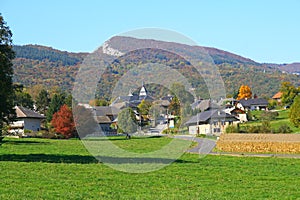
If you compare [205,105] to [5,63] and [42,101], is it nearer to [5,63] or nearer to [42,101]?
[42,101]

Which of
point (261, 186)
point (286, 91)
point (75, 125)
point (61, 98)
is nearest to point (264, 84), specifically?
point (286, 91)

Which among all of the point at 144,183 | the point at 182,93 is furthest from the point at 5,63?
the point at 182,93

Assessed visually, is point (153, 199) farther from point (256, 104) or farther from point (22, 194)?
point (256, 104)

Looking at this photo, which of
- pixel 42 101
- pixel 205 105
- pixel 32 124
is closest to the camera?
pixel 32 124

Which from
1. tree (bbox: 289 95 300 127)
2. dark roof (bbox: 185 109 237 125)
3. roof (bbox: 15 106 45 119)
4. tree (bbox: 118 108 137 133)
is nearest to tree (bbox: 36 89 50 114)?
roof (bbox: 15 106 45 119)

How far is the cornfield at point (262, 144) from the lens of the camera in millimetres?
42188

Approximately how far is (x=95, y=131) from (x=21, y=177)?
64237mm

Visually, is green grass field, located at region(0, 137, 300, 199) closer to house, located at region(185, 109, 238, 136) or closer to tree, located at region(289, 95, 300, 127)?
tree, located at region(289, 95, 300, 127)

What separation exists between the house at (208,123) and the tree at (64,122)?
18922 millimetres

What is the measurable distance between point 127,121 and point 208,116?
45.3 ft

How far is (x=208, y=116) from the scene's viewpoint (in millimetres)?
81000

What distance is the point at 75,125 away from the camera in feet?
258

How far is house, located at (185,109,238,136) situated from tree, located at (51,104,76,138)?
745 inches

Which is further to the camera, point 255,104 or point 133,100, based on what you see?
point 255,104
